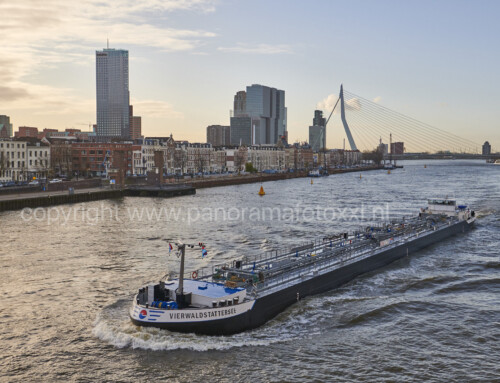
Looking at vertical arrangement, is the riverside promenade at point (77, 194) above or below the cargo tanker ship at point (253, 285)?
above

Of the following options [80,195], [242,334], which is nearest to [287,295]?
[242,334]

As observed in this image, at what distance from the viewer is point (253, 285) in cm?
2030

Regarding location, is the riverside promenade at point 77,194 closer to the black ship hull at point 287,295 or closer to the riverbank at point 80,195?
the riverbank at point 80,195

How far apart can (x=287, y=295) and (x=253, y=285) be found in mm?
1839

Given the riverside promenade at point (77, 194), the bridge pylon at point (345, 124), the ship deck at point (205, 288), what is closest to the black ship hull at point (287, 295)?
the ship deck at point (205, 288)

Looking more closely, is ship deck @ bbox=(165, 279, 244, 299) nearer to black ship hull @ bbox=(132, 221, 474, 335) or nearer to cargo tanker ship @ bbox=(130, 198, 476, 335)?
cargo tanker ship @ bbox=(130, 198, 476, 335)

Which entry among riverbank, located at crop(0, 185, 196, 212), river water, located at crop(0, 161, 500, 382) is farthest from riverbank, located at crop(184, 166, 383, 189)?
A: river water, located at crop(0, 161, 500, 382)

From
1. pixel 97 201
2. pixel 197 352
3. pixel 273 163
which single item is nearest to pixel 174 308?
pixel 197 352

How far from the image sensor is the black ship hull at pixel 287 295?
1762 centimetres

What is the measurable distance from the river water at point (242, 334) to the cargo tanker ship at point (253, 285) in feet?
1.61

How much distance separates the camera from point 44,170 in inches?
3600

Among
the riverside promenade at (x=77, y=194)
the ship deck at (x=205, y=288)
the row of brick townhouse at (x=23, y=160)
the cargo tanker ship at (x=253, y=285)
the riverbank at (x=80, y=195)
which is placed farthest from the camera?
the row of brick townhouse at (x=23, y=160)

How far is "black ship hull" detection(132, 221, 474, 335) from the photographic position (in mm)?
17625

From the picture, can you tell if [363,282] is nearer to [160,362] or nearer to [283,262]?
[283,262]
